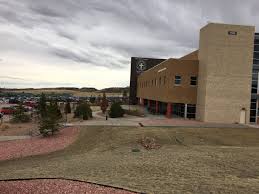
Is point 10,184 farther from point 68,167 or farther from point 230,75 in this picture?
point 230,75

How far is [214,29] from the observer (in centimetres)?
3747

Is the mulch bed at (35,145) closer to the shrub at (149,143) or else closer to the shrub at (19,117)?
the shrub at (149,143)

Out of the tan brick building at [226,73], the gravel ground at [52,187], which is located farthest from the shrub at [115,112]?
the gravel ground at [52,187]

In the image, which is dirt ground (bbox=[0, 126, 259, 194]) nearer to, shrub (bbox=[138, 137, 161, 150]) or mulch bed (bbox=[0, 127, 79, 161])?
shrub (bbox=[138, 137, 161, 150])

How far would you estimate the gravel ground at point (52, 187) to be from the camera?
9805 millimetres

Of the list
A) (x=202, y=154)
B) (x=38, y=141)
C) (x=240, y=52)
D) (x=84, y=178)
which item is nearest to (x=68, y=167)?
(x=84, y=178)

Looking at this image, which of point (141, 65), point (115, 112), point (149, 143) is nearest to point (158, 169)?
point (149, 143)

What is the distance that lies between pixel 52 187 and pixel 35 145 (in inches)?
600

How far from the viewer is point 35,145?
80.4ft

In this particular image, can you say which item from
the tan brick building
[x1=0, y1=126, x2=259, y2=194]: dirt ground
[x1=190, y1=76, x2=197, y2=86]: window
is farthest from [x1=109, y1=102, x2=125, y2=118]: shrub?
[x1=0, y1=126, x2=259, y2=194]: dirt ground

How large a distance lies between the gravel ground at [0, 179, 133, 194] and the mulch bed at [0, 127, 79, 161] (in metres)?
11.0

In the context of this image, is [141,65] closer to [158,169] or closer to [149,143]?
[149,143]

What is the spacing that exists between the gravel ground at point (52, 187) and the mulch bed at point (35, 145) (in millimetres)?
11023

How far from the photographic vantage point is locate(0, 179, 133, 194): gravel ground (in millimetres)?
9805
